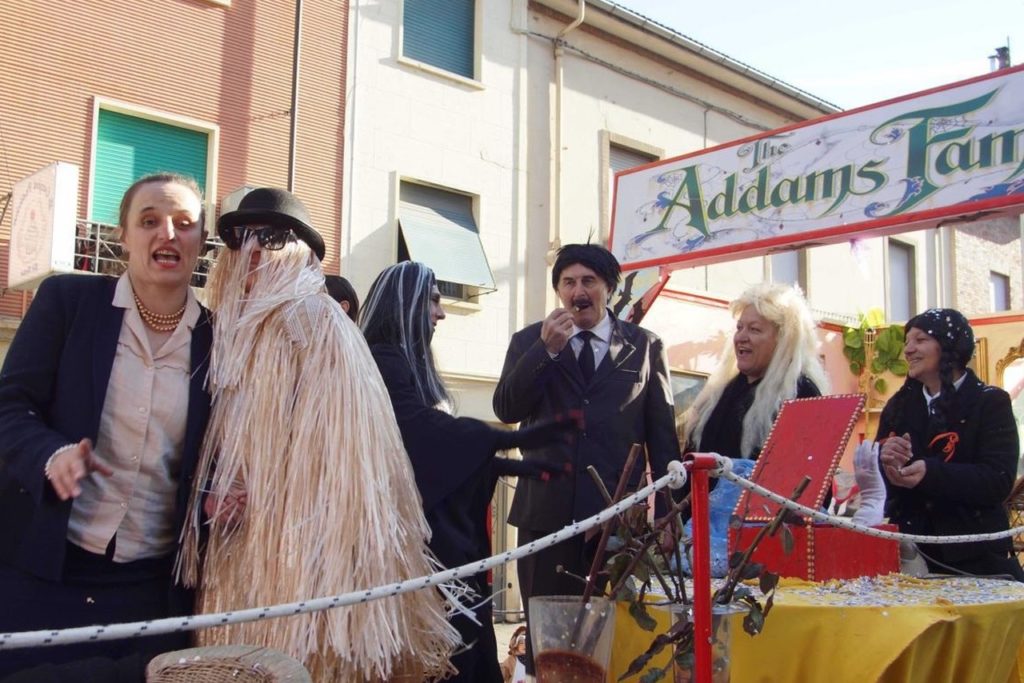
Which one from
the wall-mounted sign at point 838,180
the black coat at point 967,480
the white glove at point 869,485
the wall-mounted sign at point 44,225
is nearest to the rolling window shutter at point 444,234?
the wall-mounted sign at point 838,180

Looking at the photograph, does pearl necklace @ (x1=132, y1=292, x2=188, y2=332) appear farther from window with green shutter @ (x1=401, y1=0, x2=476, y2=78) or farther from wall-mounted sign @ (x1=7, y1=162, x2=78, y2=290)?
window with green shutter @ (x1=401, y1=0, x2=476, y2=78)

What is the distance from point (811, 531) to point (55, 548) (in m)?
1.92

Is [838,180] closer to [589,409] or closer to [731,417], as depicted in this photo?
[731,417]

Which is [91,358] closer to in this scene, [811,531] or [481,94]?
[811,531]

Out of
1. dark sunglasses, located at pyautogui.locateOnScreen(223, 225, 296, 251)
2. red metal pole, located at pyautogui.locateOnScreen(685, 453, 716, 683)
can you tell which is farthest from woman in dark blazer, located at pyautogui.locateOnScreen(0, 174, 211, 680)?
red metal pole, located at pyautogui.locateOnScreen(685, 453, 716, 683)

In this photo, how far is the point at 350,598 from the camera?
1.85 meters

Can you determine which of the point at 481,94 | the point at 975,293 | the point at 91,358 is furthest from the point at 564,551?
the point at 975,293

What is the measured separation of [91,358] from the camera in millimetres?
2168

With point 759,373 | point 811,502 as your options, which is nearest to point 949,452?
point 759,373

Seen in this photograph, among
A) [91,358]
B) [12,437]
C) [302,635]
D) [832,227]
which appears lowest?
[302,635]

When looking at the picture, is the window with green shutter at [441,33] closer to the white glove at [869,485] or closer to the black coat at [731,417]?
the black coat at [731,417]

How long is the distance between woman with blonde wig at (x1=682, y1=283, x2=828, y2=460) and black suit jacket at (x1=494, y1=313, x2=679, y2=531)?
28cm

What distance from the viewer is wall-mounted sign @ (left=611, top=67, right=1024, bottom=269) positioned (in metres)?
6.09

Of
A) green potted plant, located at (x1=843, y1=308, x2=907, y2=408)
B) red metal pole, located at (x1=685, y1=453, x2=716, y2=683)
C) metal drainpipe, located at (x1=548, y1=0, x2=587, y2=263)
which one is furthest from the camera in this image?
green potted plant, located at (x1=843, y1=308, x2=907, y2=408)
